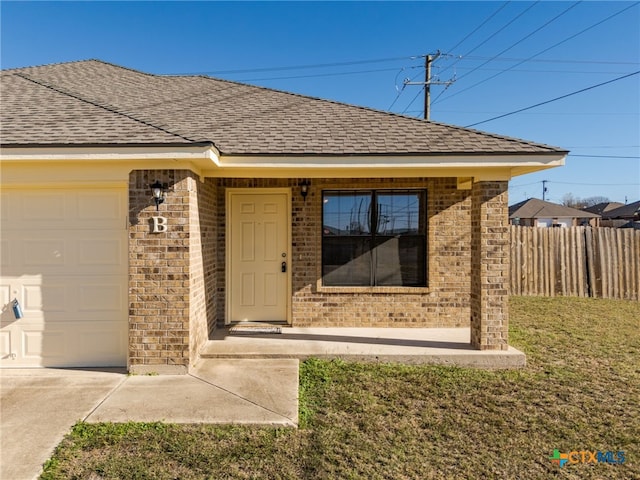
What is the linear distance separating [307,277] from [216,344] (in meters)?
1.87

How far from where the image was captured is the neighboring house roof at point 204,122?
14.2 ft

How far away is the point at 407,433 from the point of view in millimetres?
3135

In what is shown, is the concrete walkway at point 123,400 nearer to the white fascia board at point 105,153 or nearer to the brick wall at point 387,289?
the brick wall at point 387,289

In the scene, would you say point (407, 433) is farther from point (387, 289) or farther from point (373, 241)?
point (373, 241)

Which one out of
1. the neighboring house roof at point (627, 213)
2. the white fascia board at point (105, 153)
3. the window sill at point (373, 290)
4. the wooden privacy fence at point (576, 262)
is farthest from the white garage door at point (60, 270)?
the neighboring house roof at point (627, 213)

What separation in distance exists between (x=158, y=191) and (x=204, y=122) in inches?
65.5

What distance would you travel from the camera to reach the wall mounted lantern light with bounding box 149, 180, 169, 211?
4194mm

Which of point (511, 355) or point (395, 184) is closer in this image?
point (511, 355)

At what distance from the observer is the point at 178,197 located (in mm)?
4309

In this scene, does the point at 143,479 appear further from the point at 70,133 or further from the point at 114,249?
the point at 70,133

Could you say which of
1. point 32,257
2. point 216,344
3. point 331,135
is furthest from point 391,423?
point 32,257

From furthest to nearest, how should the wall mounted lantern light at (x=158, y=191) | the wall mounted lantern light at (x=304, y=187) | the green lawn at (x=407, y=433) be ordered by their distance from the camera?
the wall mounted lantern light at (x=304, y=187)
the wall mounted lantern light at (x=158, y=191)
the green lawn at (x=407, y=433)

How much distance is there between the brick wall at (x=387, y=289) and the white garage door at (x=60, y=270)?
185cm

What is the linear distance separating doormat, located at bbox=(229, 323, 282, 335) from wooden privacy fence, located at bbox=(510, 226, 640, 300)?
7.24m
